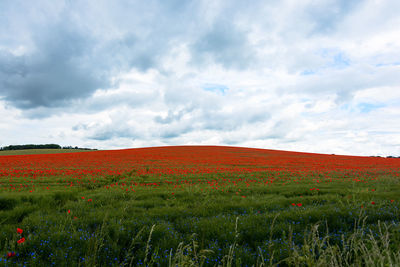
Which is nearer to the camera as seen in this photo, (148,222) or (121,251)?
(121,251)

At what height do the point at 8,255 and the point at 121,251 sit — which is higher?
the point at 8,255

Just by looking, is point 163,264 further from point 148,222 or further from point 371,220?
point 371,220

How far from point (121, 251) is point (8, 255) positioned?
2.00 m

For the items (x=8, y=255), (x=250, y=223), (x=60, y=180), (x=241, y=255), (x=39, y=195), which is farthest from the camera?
(x=60, y=180)

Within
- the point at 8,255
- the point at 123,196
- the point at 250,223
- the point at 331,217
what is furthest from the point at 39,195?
the point at 331,217

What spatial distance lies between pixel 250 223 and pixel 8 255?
17.5 feet

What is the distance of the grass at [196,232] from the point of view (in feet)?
12.1

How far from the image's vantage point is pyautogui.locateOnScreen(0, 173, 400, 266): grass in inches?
145

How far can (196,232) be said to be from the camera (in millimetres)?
5391

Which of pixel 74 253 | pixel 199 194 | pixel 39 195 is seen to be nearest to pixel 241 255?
pixel 74 253

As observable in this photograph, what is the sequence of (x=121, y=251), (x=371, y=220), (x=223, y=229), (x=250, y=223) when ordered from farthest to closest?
(x=371, y=220) → (x=250, y=223) → (x=223, y=229) → (x=121, y=251)

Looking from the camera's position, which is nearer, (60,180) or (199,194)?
(199,194)

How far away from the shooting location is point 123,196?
9000 mm

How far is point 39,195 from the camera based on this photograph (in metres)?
8.55
